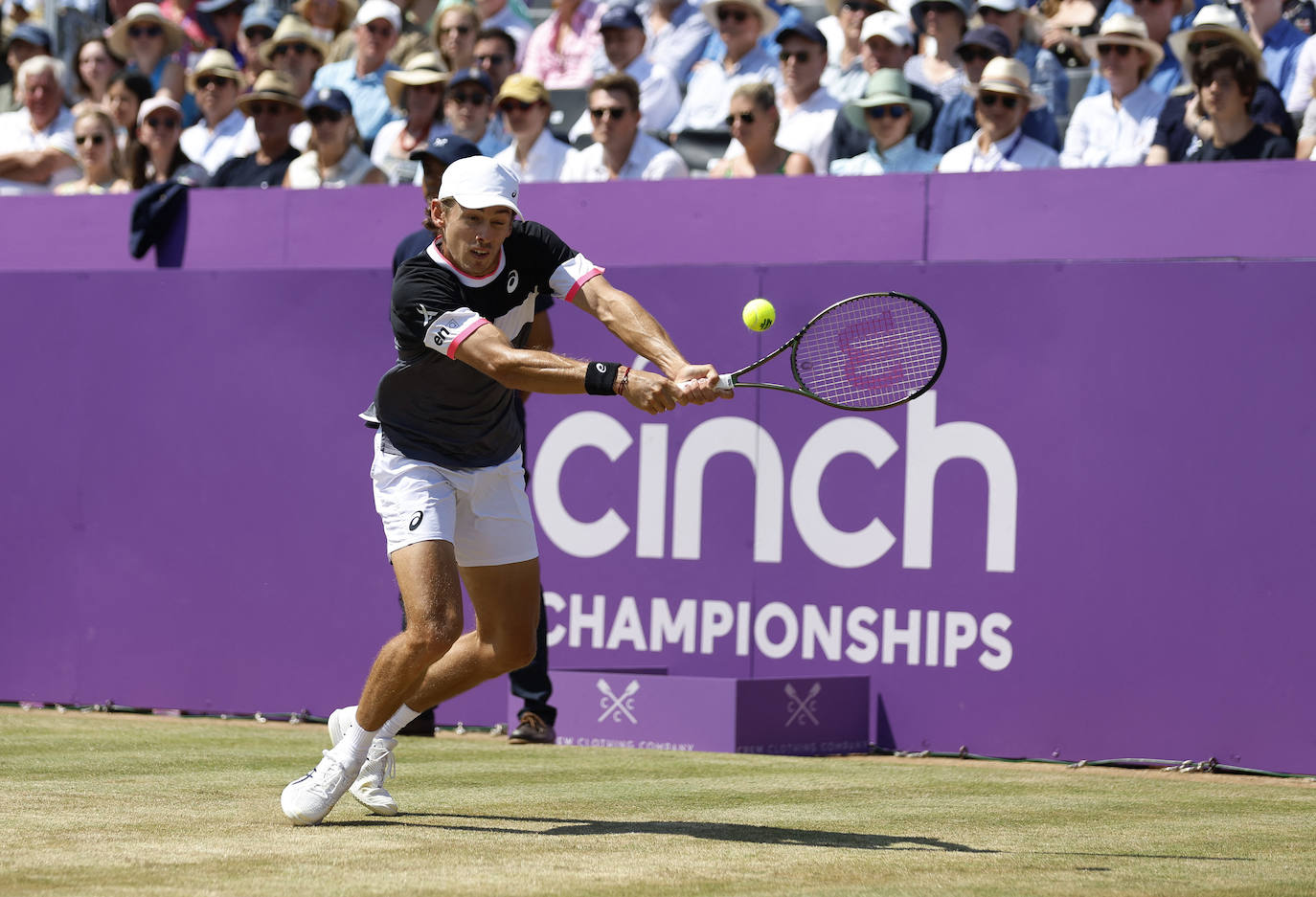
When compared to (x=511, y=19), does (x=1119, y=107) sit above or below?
below

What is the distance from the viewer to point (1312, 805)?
23.2 feet

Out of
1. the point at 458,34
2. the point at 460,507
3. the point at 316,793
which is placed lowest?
the point at 316,793

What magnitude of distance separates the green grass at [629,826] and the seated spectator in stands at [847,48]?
195 inches

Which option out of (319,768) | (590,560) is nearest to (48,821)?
(319,768)

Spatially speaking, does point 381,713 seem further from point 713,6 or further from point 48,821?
point 713,6

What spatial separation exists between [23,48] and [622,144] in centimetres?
687

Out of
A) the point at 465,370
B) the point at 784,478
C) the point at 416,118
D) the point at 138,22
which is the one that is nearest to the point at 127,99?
the point at 138,22

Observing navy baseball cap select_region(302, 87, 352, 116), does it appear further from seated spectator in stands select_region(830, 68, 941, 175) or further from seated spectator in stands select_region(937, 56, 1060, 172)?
seated spectator in stands select_region(937, 56, 1060, 172)

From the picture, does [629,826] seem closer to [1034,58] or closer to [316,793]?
[316,793]

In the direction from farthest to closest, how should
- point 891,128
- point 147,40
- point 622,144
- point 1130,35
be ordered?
point 147,40 < point 622,144 < point 891,128 < point 1130,35

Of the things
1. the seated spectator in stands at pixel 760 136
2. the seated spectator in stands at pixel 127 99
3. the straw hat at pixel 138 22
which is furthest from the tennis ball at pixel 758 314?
the straw hat at pixel 138 22

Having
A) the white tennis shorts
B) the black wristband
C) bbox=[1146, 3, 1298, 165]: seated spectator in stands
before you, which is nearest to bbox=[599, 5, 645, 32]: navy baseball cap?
bbox=[1146, 3, 1298, 165]: seated spectator in stands

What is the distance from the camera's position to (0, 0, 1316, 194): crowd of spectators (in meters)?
10.2

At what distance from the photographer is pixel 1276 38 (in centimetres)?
1057
